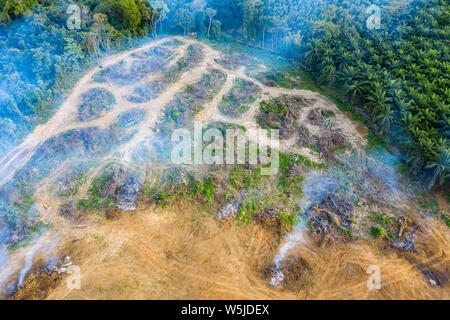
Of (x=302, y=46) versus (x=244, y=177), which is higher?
(x=302, y=46)

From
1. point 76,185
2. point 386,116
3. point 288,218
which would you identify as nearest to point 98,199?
point 76,185

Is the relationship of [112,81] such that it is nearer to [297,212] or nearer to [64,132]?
[64,132]

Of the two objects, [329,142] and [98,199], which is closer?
[98,199]

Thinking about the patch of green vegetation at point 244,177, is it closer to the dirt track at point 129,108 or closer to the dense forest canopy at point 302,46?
the dirt track at point 129,108

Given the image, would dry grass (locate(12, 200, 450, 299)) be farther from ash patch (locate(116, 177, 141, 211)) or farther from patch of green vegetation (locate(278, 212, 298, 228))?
patch of green vegetation (locate(278, 212, 298, 228))

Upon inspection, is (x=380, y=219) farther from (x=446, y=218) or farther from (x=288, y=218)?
(x=288, y=218)
